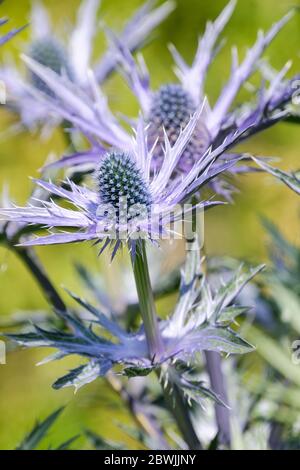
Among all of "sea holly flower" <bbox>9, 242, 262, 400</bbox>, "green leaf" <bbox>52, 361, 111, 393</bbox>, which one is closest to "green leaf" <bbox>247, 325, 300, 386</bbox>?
"sea holly flower" <bbox>9, 242, 262, 400</bbox>

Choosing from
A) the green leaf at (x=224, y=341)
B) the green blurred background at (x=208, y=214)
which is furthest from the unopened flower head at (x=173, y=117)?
the green blurred background at (x=208, y=214)

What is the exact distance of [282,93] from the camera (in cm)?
83

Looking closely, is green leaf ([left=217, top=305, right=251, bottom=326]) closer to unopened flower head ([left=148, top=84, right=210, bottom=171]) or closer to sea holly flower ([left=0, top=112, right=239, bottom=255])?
sea holly flower ([left=0, top=112, right=239, bottom=255])

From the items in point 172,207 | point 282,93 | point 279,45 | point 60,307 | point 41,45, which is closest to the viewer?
point 172,207

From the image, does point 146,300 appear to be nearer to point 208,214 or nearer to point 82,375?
point 82,375

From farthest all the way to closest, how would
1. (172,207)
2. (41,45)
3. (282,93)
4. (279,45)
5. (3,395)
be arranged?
1. (279,45)
2. (3,395)
3. (41,45)
4. (282,93)
5. (172,207)

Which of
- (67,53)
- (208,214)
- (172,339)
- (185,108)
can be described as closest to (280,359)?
(172,339)

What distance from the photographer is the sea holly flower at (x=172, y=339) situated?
2.39ft

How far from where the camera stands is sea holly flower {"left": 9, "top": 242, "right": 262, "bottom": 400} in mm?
729

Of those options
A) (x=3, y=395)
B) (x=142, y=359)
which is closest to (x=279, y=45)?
(x=3, y=395)

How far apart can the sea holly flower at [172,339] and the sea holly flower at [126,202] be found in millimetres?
115

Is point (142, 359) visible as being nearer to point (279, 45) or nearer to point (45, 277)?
point (45, 277)

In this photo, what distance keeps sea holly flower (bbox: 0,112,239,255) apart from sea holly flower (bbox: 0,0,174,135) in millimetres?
432

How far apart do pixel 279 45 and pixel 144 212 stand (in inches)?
76.8
